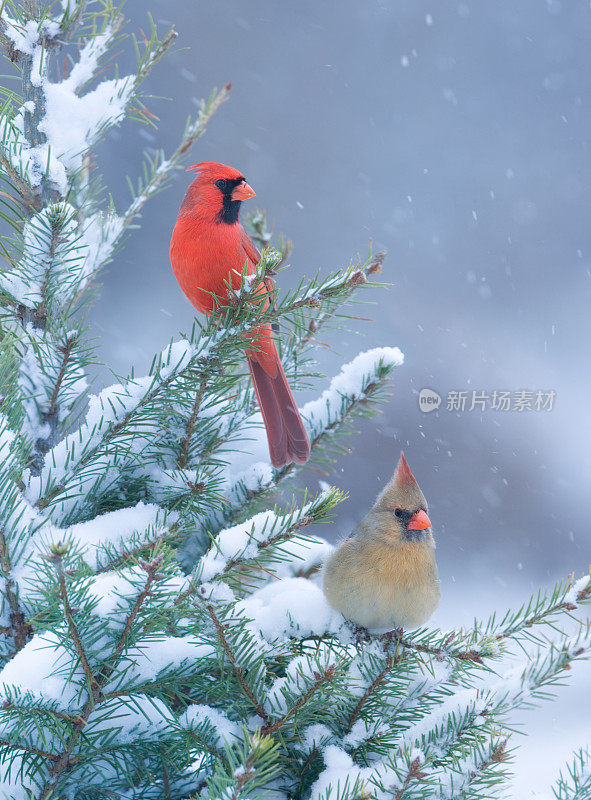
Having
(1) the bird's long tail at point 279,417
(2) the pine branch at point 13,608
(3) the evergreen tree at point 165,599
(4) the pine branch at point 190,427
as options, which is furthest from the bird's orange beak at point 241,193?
(2) the pine branch at point 13,608

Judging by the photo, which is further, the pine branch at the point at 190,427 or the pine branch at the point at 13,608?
the pine branch at the point at 190,427

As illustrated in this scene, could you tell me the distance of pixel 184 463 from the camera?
963 mm

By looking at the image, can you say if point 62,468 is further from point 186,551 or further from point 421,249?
point 421,249

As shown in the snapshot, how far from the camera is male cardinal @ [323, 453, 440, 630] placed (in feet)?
3.05

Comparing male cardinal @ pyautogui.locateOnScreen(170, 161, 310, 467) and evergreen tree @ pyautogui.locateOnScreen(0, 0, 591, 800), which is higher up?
male cardinal @ pyautogui.locateOnScreen(170, 161, 310, 467)

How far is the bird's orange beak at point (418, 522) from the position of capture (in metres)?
1.01

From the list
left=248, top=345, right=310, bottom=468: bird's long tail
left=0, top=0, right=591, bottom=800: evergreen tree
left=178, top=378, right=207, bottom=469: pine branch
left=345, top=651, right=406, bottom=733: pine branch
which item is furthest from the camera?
left=248, top=345, right=310, bottom=468: bird's long tail

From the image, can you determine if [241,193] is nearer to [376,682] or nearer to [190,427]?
[190,427]

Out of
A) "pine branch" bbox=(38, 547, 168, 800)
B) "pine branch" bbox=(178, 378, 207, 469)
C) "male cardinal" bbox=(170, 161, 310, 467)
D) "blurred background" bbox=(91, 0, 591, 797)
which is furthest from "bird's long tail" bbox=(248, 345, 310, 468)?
"blurred background" bbox=(91, 0, 591, 797)

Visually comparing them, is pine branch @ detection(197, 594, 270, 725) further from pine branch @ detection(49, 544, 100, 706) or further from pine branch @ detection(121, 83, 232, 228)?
pine branch @ detection(121, 83, 232, 228)

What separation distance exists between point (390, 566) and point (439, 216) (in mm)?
2538

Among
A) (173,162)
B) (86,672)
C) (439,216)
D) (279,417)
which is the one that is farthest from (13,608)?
(439,216)

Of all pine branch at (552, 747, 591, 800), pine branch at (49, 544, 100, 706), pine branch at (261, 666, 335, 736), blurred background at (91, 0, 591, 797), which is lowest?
pine branch at (552, 747, 591, 800)

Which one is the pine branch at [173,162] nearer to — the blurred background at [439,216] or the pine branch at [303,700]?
the pine branch at [303,700]
